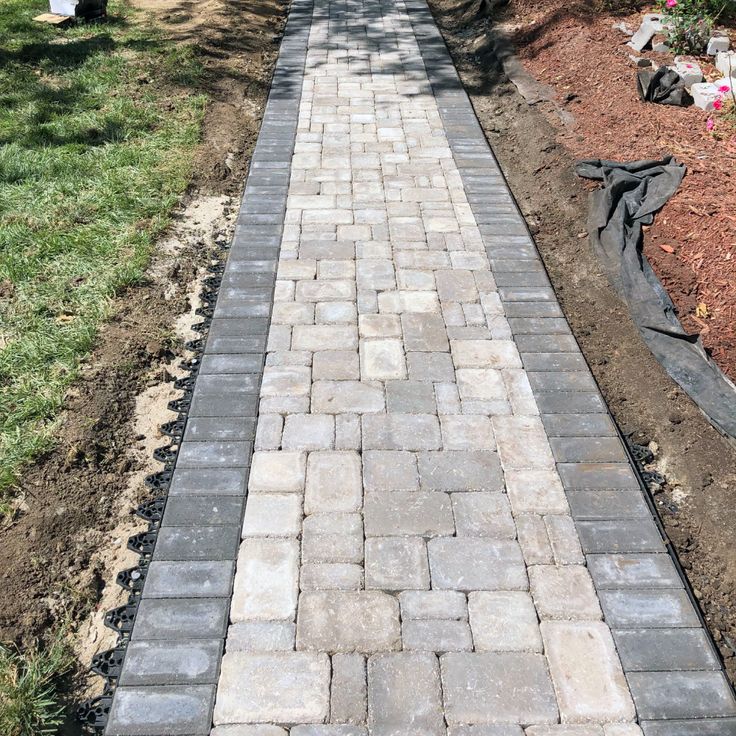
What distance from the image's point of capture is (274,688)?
250 centimetres

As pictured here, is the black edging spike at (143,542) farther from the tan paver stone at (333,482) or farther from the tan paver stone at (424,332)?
the tan paver stone at (424,332)

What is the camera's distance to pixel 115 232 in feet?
16.6

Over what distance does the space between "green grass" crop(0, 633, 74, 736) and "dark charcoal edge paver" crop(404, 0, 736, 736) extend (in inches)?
82.9

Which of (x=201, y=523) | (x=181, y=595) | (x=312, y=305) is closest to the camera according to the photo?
(x=181, y=595)

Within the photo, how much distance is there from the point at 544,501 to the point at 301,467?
115cm

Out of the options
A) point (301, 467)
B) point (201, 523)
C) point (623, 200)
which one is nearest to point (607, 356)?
point (623, 200)

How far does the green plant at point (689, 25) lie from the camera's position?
7172mm

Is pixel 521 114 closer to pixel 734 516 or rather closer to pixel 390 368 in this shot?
pixel 390 368

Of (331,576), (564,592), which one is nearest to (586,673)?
(564,592)

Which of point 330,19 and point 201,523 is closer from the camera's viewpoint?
point 201,523

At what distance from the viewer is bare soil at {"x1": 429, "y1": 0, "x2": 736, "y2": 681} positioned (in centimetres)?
310

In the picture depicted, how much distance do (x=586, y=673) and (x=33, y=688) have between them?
202 cm

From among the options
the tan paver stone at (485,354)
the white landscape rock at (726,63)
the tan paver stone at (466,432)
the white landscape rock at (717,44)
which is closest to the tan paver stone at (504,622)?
the tan paver stone at (466,432)

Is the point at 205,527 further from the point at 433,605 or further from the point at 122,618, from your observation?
the point at 433,605
